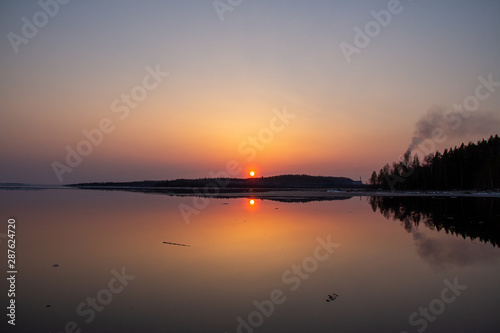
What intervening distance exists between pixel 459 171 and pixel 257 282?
93.2 m

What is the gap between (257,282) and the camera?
372 inches

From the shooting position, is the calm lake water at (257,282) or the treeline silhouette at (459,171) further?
the treeline silhouette at (459,171)

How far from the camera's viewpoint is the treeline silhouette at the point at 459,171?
→ 246ft

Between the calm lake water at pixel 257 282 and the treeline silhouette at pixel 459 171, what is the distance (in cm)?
7020

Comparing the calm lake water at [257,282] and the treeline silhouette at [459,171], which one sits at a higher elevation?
the treeline silhouette at [459,171]

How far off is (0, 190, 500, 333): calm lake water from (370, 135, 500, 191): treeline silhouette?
230ft

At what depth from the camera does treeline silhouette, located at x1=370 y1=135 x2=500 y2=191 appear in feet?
246

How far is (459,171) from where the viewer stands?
86.8m

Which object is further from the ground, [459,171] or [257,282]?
[459,171]

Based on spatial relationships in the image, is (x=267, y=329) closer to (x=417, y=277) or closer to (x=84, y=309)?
(x=84, y=309)

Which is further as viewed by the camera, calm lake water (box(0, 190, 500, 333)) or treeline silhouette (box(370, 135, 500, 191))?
treeline silhouette (box(370, 135, 500, 191))

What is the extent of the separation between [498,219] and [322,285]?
64.2ft

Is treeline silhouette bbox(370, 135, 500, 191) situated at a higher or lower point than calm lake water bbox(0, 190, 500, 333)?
higher

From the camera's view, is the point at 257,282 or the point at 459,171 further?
the point at 459,171
